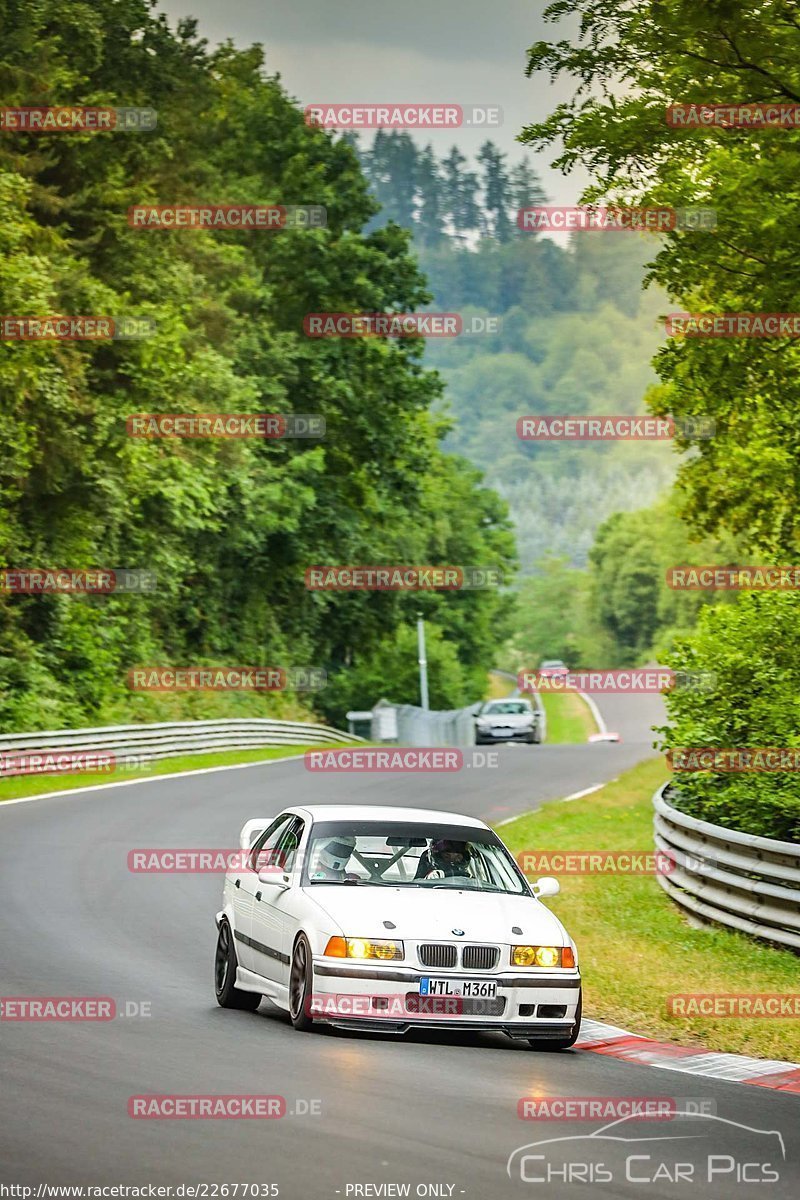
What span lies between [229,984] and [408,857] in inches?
63.4

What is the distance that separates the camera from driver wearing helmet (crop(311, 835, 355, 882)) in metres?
11.2

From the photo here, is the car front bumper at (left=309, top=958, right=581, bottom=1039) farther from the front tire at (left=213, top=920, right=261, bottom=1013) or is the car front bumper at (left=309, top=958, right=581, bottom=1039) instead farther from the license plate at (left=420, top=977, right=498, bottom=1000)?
the front tire at (left=213, top=920, right=261, bottom=1013)

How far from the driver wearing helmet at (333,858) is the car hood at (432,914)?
19cm

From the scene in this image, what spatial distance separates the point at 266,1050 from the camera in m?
9.85

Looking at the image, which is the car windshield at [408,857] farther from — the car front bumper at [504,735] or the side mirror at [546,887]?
the car front bumper at [504,735]

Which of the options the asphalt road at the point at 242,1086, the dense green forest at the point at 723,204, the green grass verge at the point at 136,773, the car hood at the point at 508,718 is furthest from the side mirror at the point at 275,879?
the car hood at the point at 508,718

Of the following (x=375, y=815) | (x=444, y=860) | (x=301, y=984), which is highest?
(x=375, y=815)

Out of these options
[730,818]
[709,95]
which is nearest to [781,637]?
[730,818]

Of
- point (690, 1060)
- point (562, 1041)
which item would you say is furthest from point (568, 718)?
point (690, 1060)

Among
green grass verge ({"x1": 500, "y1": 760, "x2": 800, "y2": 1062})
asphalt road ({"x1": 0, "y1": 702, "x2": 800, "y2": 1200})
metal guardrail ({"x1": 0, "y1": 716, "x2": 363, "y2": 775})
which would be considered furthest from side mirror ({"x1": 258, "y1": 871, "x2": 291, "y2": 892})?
metal guardrail ({"x1": 0, "y1": 716, "x2": 363, "y2": 775})

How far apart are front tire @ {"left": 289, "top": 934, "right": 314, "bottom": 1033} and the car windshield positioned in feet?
1.95

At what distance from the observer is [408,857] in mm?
11484

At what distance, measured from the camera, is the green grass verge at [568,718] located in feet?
341

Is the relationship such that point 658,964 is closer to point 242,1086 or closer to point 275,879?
point 275,879
